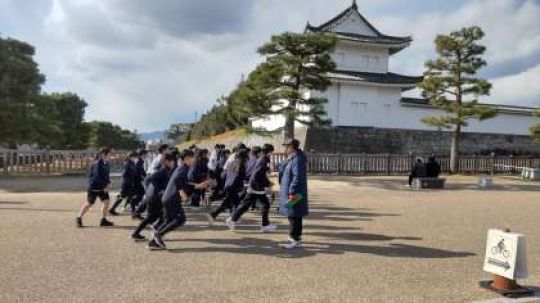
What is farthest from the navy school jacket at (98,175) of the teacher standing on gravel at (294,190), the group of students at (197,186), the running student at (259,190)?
the teacher standing on gravel at (294,190)

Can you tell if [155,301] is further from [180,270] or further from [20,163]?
[20,163]

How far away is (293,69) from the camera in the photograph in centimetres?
2267

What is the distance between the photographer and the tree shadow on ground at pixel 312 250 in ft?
24.7

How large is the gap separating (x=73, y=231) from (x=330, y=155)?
61.3 feet

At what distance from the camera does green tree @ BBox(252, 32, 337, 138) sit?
2241 cm

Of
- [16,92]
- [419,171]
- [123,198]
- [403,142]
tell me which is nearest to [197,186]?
[123,198]

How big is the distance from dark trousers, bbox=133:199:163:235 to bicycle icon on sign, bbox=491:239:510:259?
4808mm

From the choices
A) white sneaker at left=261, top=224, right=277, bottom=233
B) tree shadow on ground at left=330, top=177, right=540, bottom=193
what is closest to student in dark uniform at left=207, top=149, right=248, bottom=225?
white sneaker at left=261, top=224, right=277, bottom=233

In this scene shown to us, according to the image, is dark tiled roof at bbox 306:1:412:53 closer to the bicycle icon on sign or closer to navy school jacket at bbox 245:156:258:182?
navy school jacket at bbox 245:156:258:182

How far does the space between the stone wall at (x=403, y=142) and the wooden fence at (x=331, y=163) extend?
3.06m

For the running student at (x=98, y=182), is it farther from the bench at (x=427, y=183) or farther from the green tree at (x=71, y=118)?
the green tree at (x=71, y=118)

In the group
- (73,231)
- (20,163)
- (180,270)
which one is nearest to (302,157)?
(180,270)

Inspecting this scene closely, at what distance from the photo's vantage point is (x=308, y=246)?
816cm

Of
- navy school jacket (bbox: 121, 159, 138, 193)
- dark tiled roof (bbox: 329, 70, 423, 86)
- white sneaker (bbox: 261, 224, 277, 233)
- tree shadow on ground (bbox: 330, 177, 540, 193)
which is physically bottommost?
white sneaker (bbox: 261, 224, 277, 233)
